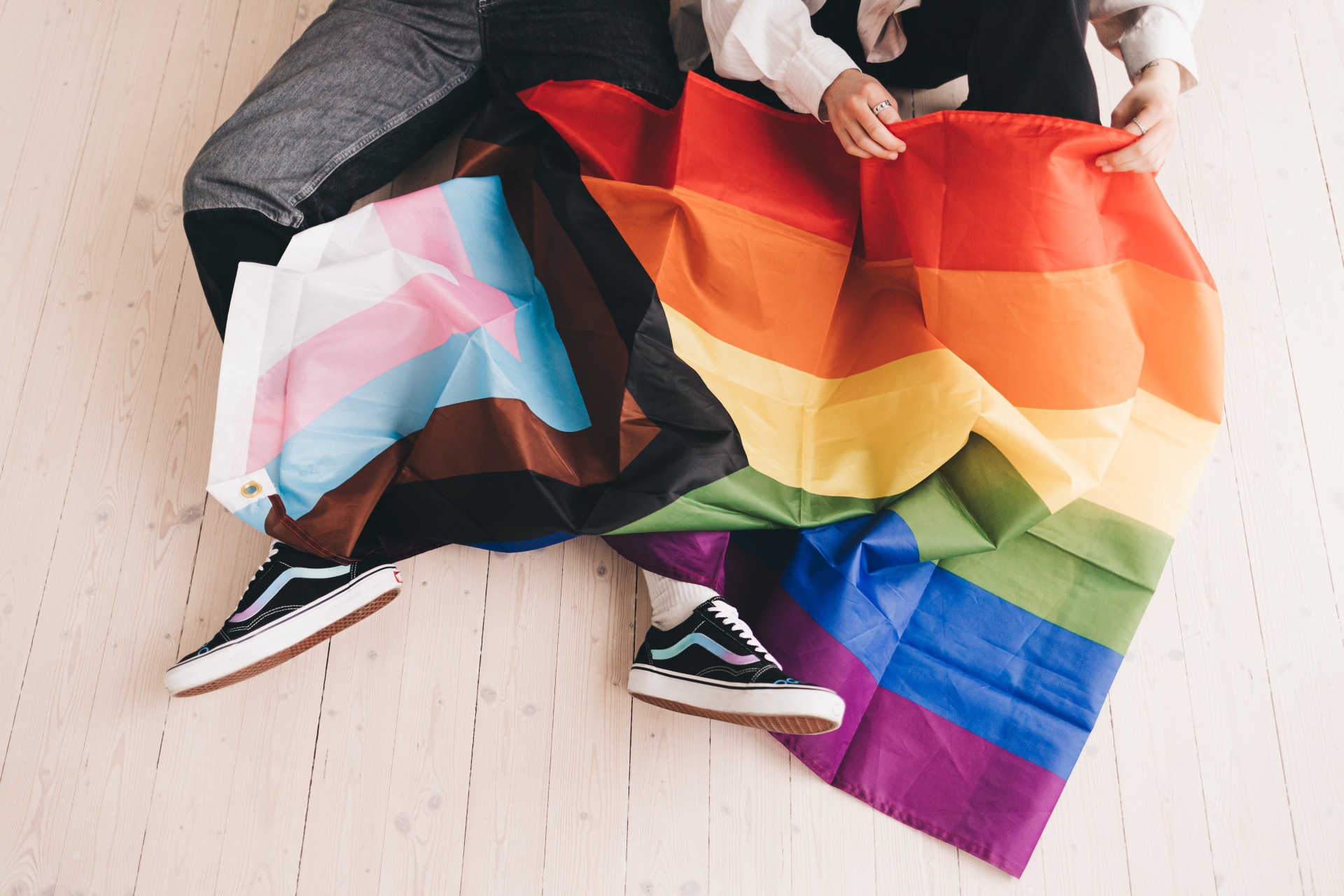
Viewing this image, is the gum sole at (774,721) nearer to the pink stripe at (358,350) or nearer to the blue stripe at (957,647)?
the blue stripe at (957,647)

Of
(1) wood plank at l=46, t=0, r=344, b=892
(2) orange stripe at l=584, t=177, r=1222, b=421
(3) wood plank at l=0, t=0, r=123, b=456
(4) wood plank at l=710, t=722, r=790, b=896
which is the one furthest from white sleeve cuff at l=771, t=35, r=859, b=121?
(3) wood plank at l=0, t=0, r=123, b=456

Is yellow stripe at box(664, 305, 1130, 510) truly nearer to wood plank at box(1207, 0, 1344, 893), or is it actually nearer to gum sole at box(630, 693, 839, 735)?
gum sole at box(630, 693, 839, 735)

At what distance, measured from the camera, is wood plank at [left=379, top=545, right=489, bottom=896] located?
88 cm

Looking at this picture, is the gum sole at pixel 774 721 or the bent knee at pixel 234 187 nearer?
the gum sole at pixel 774 721

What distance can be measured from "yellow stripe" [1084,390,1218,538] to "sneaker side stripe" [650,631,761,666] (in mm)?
449

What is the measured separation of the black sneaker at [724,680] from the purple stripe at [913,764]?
5 centimetres

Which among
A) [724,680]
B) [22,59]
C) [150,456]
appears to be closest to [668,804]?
[724,680]

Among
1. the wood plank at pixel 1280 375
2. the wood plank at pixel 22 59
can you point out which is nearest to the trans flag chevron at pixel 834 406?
the wood plank at pixel 1280 375

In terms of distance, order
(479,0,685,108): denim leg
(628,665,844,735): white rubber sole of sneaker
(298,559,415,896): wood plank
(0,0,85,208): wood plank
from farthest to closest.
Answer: (0,0,85,208): wood plank, (479,0,685,108): denim leg, (298,559,415,896): wood plank, (628,665,844,735): white rubber sole of sneaker

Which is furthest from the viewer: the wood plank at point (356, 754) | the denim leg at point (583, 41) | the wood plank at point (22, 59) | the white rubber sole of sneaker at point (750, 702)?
the wood plank at point (22, 59)

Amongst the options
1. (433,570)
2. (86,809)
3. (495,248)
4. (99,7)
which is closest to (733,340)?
(495,248)

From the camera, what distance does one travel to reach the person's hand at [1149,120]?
82cm

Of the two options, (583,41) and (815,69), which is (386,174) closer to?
(583,41)

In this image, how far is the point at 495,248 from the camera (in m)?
0.98
